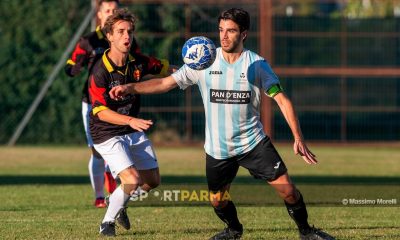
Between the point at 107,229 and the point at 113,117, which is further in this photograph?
the point at 107,229

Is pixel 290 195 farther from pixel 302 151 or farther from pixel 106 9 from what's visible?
pixel 106 9

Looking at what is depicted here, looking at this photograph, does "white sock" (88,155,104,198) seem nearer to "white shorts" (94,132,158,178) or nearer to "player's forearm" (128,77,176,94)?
"white shorts" (94,132,158,178)

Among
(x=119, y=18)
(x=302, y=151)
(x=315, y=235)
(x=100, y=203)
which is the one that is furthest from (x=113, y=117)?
(x=100, y=203)

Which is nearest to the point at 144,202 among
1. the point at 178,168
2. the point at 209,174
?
the point at 209,174

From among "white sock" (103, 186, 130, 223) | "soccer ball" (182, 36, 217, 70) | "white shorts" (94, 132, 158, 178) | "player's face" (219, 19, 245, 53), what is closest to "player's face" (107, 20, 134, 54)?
"white shorts" (94, 132, 158, 178)

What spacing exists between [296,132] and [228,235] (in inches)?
51.9

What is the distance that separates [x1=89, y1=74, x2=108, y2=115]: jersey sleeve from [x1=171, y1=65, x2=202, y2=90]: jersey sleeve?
897 millimetres

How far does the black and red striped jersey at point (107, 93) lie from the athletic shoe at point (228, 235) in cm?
136

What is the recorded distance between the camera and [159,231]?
31.9ft

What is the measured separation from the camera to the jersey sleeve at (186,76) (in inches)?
345

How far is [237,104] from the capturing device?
8688mm

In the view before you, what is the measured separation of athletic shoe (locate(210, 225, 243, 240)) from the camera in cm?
914

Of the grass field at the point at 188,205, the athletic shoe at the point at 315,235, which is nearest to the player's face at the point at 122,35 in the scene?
the grass field at the point at 188,205

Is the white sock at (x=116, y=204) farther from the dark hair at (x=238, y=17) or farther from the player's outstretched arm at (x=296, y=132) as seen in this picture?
the dark hair at (x=238, y=17)
